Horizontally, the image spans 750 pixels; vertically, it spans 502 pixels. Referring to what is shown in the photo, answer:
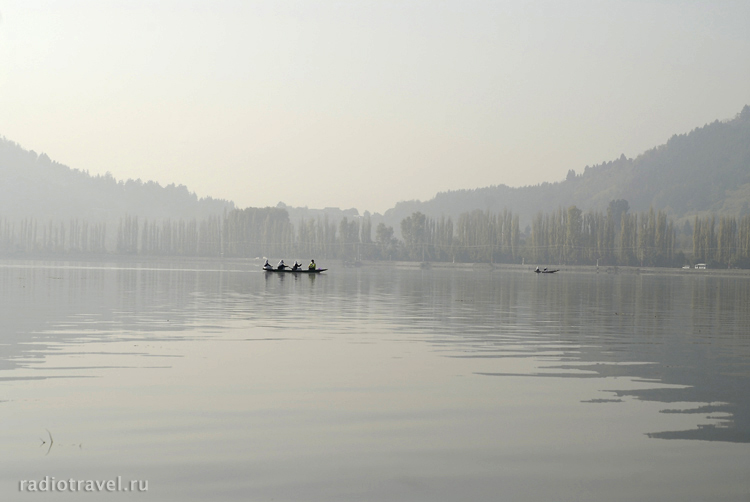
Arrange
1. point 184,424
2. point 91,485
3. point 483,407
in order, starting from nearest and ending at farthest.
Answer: point 91,485 < point 184,424 < point 483,407

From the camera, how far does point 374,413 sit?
523 inches

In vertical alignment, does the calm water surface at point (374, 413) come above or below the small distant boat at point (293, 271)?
below

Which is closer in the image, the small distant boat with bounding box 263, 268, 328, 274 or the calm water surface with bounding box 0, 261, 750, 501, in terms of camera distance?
the calm water surface with bounding box 0, 261, 750, 501

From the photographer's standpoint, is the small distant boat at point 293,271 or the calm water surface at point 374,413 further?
the small distant boat at point 293,271

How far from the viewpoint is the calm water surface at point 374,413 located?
31.4 feet

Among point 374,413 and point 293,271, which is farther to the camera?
point 293,271

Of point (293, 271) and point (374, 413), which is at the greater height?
point (293, 271)

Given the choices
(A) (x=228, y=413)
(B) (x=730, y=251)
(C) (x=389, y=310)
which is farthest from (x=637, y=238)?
(A) (x=228, y=413)

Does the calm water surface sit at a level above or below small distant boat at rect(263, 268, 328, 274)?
below

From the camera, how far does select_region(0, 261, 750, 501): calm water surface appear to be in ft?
31.4

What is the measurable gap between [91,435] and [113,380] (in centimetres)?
466

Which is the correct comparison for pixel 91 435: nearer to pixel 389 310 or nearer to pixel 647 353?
pixel 647 353

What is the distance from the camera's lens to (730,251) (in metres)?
172

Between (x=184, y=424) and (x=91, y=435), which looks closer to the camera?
(x=91, y=435)
